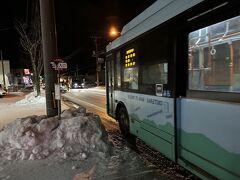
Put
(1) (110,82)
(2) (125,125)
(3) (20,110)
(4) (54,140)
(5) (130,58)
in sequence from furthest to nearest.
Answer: (3) (20,110) → (1) (110,82) → (2) (125,125) → (5) (130,58) → (4) (54,140)

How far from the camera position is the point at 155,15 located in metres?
5.68

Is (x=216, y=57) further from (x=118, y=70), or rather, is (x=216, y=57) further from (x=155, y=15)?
(x=118, y=70)

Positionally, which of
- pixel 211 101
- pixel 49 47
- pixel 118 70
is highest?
pixel 49 47

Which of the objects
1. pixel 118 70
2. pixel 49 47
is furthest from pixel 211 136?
pixel 49 47

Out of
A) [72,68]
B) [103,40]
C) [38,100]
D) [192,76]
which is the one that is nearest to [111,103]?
[192,76]

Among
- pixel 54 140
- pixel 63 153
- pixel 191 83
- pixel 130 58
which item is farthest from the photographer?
pixel 130 58

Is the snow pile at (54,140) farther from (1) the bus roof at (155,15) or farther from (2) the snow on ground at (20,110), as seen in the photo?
(2) the snow on ground at (20,110)

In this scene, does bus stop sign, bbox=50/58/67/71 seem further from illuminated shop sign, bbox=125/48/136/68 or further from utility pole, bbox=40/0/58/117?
illuminated shop sign, bbox=125/48/136/68

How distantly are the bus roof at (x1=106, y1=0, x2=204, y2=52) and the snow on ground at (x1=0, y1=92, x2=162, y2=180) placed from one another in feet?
7.90

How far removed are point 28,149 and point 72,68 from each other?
105 metres

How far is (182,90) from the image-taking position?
4613mm

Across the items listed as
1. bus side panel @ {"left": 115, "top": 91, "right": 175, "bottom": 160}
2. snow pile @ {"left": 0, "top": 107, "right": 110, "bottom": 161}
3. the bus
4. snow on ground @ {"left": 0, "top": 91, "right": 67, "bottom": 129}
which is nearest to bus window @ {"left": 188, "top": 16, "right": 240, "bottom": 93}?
the bus

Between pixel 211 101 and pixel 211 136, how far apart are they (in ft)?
1.54

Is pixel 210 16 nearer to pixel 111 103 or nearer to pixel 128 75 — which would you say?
pixel 128 75
